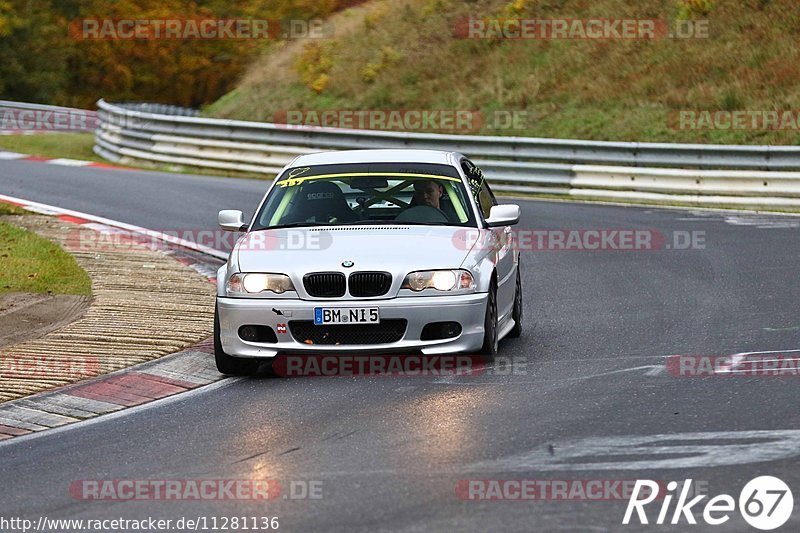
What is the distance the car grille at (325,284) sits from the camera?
9.61 m

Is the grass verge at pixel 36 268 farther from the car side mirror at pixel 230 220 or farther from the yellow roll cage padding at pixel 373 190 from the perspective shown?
the yellow roll cage padding at pixel 373 190

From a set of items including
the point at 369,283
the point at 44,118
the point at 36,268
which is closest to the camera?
the point at 369,283

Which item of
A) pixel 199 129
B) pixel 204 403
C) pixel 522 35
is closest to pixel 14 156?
pixel 199 129

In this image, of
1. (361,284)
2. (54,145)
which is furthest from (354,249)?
(54,145)

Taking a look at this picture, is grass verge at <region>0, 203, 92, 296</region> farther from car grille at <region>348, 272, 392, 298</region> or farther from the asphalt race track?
car grille at <region>348, 272, 392, 298</region>

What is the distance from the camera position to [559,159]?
23.7 m

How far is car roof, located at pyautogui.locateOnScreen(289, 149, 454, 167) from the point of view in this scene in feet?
36.9

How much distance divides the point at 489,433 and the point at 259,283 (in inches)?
103

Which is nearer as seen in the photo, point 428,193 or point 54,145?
point 428,193

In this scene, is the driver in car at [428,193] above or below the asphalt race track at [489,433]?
above

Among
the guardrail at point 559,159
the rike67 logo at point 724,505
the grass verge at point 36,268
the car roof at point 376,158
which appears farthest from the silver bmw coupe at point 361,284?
the guardrail at point 559,159

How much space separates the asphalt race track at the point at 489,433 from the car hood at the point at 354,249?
79cm

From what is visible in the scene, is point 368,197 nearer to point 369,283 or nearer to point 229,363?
point 369,283

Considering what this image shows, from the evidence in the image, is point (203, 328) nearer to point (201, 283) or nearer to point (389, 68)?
point (201, 283)
